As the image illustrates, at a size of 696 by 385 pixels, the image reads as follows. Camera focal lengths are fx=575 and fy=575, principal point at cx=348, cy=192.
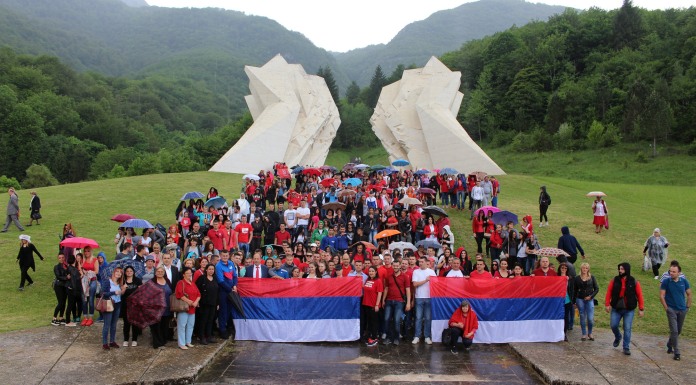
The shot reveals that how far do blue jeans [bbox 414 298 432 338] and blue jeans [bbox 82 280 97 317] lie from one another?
5.27 meters

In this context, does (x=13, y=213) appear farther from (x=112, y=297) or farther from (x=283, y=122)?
(x=283, y=122)

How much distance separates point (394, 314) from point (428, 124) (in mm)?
22205

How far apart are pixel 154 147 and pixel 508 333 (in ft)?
228

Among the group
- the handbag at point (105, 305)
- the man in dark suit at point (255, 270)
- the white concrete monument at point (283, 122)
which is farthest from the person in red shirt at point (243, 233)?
the white concrete monument at point (283, 122)

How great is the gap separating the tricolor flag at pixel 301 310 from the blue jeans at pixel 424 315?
0.93 metres

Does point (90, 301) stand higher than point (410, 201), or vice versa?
point (410, 201)

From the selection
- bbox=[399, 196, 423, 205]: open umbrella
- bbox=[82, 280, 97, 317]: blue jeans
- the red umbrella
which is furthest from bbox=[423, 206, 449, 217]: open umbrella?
bbox=[82, 280, 97, 317]: blue jeans

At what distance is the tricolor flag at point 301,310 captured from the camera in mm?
9039

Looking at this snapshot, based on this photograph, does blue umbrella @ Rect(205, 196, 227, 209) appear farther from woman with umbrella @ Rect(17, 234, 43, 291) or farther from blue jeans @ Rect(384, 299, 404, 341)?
blue jeans @ Rect(384, 299, 404, 341)

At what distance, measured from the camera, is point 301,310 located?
9.09 metres

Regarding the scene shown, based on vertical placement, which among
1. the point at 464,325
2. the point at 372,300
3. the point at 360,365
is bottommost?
the point at 360,365

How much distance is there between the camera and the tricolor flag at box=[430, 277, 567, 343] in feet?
29.5

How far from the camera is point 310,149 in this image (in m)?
34.5

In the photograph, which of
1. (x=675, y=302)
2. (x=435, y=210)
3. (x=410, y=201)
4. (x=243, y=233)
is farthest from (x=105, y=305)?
(x=410, y=201)
